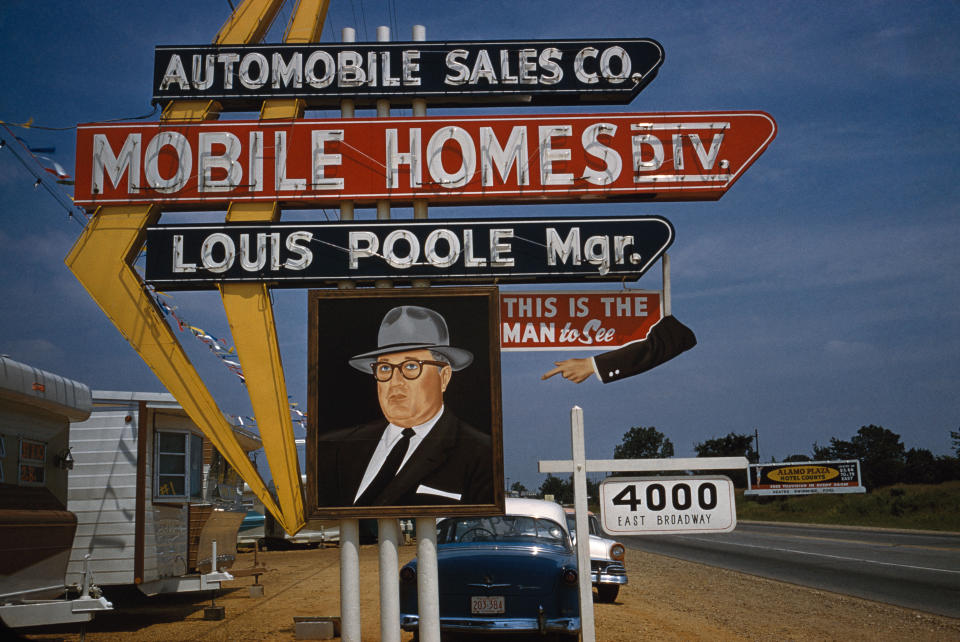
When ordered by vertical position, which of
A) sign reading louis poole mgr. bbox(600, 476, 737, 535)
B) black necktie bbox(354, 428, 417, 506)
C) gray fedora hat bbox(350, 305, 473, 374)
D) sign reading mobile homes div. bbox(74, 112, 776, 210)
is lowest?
sign reading louis poole mgr. bbox(600, 476, 737, 535)

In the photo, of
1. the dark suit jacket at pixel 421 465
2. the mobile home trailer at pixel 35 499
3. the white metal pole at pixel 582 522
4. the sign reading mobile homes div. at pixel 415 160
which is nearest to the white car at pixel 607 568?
the dark suit jacket at pixel 421 465

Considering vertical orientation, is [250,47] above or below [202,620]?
above

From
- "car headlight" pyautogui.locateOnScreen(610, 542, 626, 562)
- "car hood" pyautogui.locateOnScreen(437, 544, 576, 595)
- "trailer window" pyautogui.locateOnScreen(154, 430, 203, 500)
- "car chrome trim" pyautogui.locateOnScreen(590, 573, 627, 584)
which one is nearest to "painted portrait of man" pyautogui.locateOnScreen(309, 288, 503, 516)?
"car hood" pyautogui.locateOnScreen(437, 544, 576, 595)

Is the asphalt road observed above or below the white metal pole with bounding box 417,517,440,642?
below

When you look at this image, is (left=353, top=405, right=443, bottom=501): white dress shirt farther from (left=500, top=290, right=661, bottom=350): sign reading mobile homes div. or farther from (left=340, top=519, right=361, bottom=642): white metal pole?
(left=500, top=290, right=661, bottom=350): sign reading mobile homes div.

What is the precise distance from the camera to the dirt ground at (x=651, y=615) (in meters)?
11.4

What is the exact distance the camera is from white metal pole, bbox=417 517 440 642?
26.1ft

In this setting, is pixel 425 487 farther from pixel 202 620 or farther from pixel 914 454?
pixel 914 454

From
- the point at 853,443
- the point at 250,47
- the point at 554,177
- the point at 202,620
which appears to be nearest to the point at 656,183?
the point at 554,177

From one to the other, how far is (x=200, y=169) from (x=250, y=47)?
1.47 meters

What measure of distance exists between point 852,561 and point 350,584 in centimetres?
1826

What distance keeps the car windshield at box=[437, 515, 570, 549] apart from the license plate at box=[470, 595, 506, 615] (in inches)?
52.6

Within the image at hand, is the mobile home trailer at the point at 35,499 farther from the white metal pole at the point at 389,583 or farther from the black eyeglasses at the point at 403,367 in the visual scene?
the black eyeglasses at the point at 403,367

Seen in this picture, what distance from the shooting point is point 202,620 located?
13.1m
